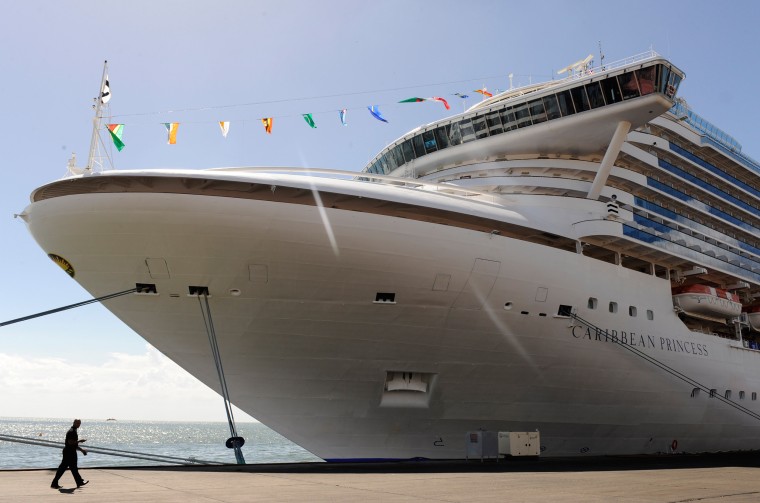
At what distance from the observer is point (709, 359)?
2030 centimetres

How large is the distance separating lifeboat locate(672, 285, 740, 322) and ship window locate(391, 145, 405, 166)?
393 inches

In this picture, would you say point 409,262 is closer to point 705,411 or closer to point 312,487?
point 312,487

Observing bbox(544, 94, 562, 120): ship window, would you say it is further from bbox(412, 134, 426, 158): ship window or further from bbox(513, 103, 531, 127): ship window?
bbox(412, 134, 426, 158): ship window

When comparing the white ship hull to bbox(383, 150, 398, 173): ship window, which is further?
bbox(383, 150, 398, 173): ship window

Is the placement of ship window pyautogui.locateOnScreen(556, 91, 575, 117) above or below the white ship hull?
above

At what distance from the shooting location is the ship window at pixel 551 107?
61.7 feet

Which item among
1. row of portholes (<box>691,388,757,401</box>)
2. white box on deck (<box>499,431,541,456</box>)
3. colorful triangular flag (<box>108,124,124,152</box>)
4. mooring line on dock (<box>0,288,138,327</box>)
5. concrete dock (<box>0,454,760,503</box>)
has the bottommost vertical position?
concrete dock (<box>0,454,760,503</box>)

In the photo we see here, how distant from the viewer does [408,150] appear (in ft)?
71.9

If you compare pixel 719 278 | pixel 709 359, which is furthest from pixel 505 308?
pixel 719 278

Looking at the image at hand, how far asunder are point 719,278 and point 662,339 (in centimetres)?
675

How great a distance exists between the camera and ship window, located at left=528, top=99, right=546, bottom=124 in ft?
62.4

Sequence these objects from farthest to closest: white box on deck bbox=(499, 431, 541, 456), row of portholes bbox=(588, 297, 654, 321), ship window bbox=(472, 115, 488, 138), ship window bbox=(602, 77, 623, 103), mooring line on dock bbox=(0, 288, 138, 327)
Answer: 1. ship window bbox=(472, 115, 488, 138)
2. ship window bbox=(602, 77, 623, 103)
3. row of portholes bbox=(588, 297, 654, 321)
4. white box on deck bbox=(499, 431, 541, 456)
5. mooring line on dock bbox=(0, 288, 138, 327)

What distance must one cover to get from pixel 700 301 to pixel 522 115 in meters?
8.04

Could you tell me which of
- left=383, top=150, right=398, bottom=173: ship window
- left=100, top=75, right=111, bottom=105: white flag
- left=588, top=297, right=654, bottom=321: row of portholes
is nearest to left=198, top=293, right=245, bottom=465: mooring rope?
left=100, top=75, right=111, bottom=105: white flag
